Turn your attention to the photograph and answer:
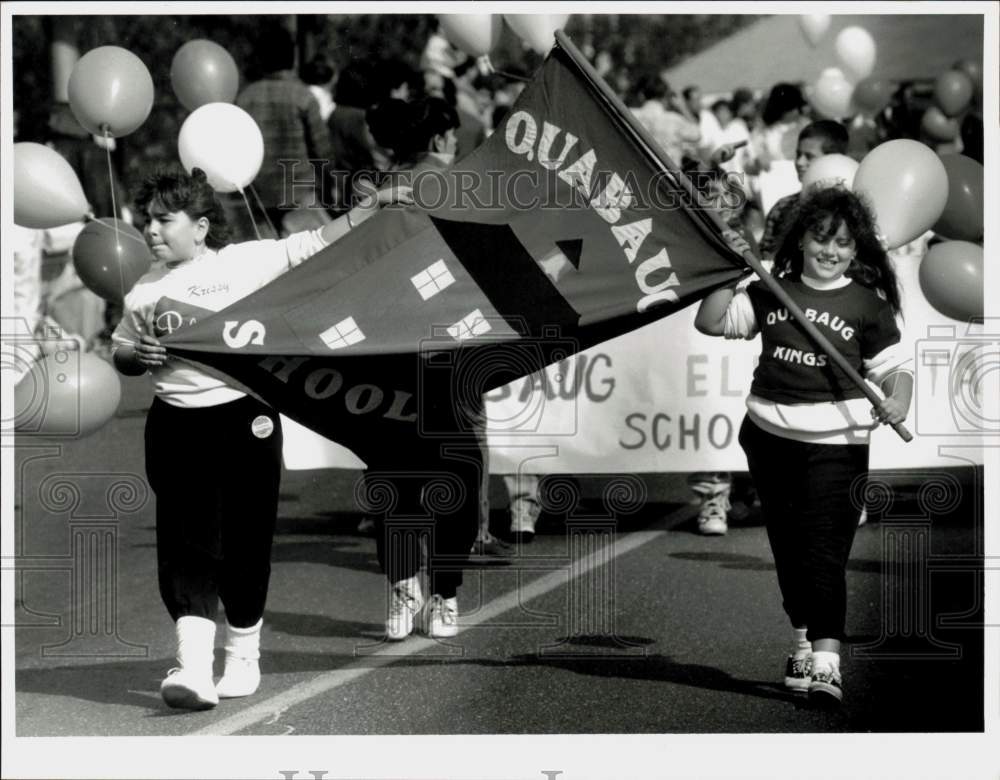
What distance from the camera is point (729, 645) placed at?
22.5ft

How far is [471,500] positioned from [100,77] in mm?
2528

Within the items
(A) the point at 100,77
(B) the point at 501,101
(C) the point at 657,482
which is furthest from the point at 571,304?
(B) the point at 501,101

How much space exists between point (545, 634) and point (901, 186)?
91.6 inches

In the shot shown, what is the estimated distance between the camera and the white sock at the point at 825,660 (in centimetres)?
602

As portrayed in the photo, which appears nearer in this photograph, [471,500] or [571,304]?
[571,304]

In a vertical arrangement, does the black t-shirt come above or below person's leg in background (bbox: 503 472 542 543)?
above

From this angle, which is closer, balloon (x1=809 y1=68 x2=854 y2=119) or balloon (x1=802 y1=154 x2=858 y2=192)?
balloon (x1=802 y1=154 x2=858 y2=192)

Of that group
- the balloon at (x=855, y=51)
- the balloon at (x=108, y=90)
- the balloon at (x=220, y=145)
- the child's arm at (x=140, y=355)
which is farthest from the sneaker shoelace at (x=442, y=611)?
the balloon at (x=855, y=51)

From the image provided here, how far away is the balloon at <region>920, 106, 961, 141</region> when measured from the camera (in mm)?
17203

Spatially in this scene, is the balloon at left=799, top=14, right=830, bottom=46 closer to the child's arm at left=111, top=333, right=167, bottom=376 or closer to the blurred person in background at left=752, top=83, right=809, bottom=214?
the blurred person in background at left=752, top=83, right=809, bottom=214

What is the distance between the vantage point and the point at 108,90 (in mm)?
7660

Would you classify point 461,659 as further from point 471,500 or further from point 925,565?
point 925,565

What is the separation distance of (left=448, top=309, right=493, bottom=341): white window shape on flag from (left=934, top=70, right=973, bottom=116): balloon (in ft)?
41.5

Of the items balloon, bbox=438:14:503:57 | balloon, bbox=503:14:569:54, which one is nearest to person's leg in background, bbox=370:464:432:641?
balloon, bbox=503:14:569:54
